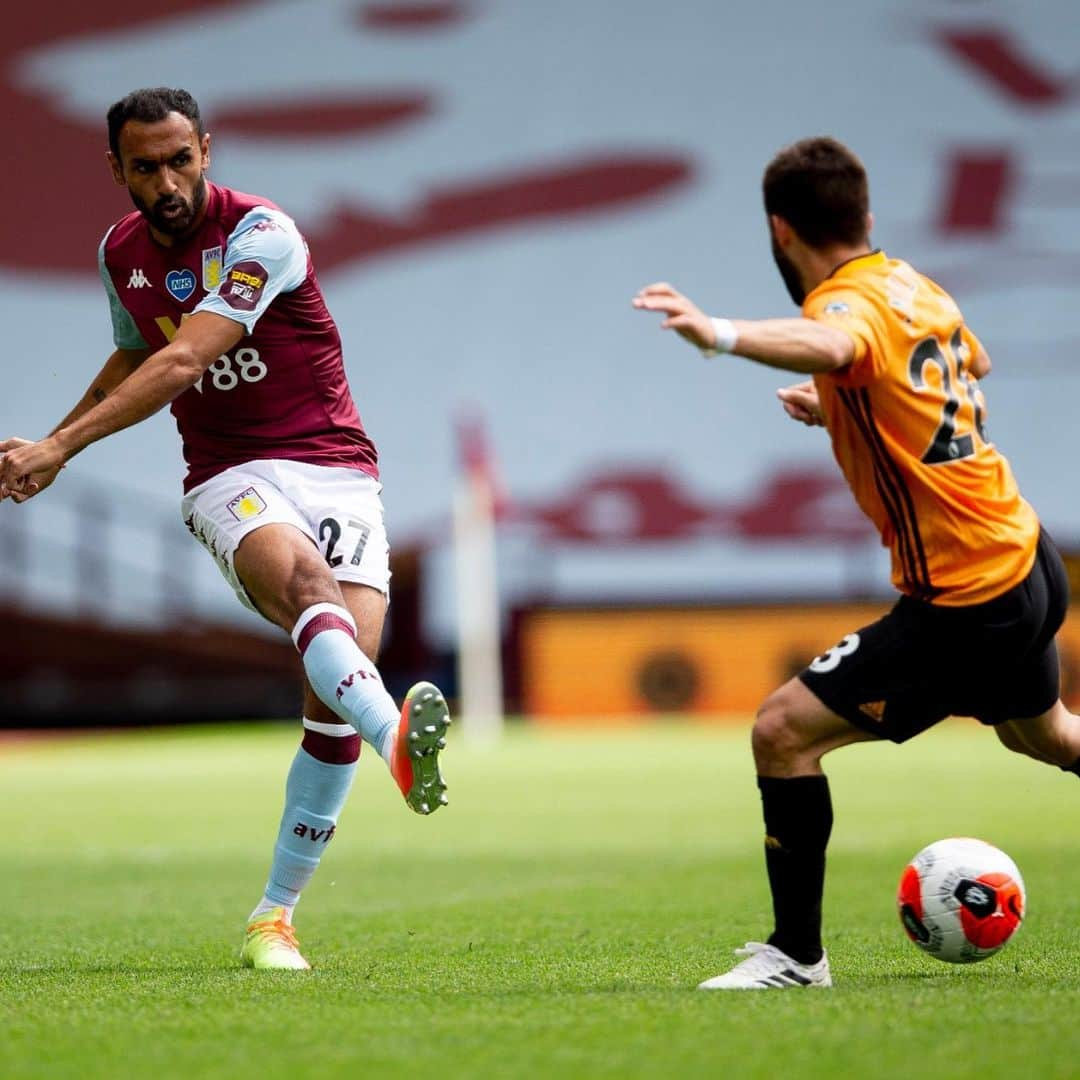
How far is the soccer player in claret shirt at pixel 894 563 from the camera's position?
184 inches

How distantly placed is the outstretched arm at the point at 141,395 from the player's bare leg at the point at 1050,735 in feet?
7.90

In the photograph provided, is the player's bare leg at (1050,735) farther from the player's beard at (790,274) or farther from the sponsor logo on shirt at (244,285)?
the sponsor logo on shirt at (244,285)

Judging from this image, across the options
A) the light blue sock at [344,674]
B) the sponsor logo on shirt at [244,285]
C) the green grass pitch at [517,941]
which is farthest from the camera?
the sponsor logo on shirt at [244,285]

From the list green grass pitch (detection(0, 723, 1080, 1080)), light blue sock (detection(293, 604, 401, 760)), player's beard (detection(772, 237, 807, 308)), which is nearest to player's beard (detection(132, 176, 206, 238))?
light blue sock (detection(293, 604, 401, 760))

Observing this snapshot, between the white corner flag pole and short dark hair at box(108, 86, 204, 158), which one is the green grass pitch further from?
the white corner flag pole

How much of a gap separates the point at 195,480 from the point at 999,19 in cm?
2815

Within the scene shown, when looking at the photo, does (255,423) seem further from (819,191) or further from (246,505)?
(819,191)

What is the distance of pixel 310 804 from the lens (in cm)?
590

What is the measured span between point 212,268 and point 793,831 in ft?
8.08

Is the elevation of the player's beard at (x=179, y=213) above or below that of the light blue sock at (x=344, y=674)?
above

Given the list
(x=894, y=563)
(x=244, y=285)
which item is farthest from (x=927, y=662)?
(x=244, y=285)

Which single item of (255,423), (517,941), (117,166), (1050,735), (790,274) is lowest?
(517,941)

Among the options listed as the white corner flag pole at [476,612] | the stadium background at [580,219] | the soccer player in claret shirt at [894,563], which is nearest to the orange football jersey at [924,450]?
the soccer player in claret shirt at [894,563]

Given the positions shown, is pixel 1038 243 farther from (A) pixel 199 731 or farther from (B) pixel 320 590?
(B) pixel 320 590
